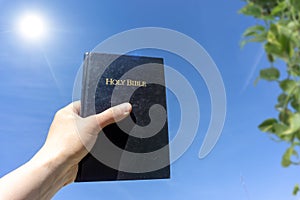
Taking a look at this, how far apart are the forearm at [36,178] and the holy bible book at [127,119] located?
0.42ft

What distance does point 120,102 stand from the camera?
144 cm

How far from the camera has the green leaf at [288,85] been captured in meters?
0.35

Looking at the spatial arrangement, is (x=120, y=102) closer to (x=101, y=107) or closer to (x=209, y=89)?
(x=101, y=107)

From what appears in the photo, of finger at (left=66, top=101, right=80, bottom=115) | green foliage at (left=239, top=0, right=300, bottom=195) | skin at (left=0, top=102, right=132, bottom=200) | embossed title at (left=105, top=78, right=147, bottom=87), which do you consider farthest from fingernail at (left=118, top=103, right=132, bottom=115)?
green foliage at (left=239, top=0, right=300, bottom=195)

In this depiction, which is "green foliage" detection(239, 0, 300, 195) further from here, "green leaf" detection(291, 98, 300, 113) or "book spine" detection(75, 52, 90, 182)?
"book spine" detection(75, 52, 90, 182)

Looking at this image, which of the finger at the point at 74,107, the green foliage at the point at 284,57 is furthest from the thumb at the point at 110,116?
the green foliage at the point at 284,57

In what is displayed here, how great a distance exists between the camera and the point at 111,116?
137 centimetres

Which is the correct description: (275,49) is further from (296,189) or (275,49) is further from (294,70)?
(296,189)

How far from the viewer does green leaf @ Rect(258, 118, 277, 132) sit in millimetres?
376

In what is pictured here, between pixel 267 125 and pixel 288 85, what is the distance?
6 centimetres

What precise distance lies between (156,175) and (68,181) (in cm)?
55

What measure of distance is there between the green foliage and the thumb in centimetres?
101

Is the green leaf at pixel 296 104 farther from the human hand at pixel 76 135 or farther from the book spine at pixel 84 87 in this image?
the book spine at pixel 84 87

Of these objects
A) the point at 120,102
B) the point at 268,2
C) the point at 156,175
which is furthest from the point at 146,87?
the point at 268,2
